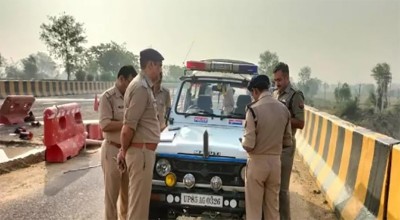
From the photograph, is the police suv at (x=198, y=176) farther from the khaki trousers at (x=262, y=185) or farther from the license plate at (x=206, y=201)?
the khaki trousers at (x=262, y=185)

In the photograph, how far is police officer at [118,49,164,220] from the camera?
14.5ft

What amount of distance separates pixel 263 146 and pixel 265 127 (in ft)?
0.65

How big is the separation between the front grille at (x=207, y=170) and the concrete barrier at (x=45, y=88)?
23.4 meters

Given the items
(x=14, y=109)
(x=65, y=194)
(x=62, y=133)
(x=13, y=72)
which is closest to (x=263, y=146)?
(x=65, y=194)

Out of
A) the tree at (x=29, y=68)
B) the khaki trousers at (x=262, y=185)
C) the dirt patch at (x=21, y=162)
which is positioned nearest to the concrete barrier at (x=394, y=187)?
the khaki trousers at (x=262, y=185)

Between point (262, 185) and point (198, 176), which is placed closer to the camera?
point (262, 185)

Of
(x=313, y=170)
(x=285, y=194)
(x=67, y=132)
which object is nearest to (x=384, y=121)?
(x=313, y=170)

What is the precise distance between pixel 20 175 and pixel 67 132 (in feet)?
6.78

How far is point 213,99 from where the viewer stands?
6824 millimetres

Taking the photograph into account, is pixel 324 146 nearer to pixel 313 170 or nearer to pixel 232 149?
pixel 313 170

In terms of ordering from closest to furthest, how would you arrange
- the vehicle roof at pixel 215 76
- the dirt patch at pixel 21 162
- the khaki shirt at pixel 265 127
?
the khaki shirt at pixel 265 127, the vehicle roof at pixel 215 76, the dirt patch at pixel 21 162

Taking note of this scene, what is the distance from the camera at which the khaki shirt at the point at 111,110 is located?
5.31 metres

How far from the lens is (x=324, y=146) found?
8.85 meters

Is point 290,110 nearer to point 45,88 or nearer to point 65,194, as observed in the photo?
point 65,194
